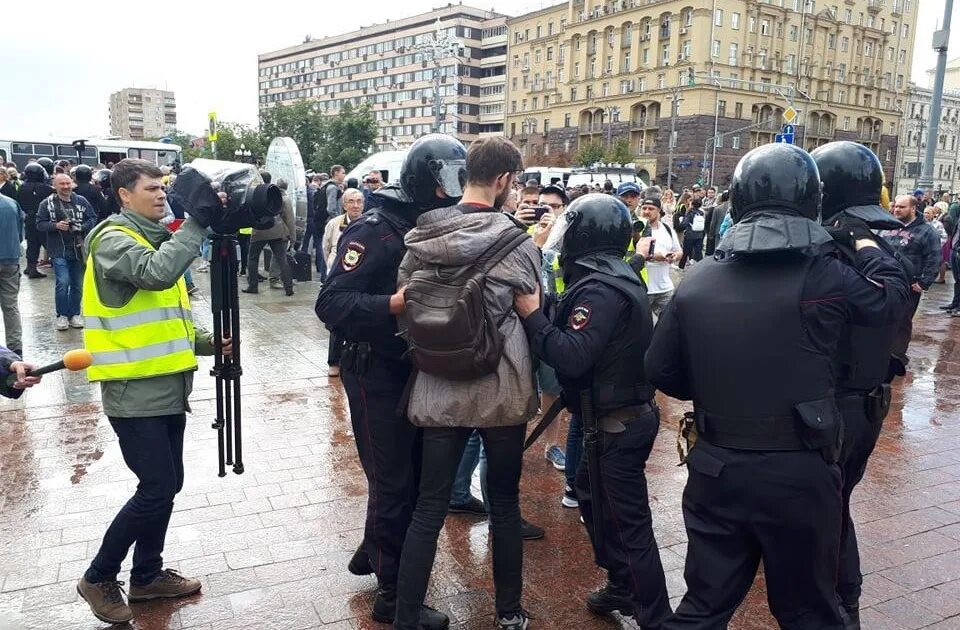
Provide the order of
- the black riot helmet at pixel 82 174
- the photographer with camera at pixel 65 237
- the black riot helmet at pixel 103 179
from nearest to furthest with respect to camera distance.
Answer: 1. the photographer with camera at pixel 65 237
2. the black riot helmet at pixel 82 174
3. the black riot helmet at pixel 103 179

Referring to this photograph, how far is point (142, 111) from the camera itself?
18000 cm

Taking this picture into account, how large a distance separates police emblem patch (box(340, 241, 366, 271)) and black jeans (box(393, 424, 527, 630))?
0.72 metres

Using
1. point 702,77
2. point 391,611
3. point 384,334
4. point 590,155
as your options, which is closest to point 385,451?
point 384,334

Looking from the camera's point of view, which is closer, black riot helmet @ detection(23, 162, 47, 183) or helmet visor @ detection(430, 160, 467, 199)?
helmet visor @ detection(430, 160, 467, 199)

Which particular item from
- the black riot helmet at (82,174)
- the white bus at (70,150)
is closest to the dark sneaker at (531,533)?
the black riot helmet at (82,174)

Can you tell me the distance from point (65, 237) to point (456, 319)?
26.6 feet

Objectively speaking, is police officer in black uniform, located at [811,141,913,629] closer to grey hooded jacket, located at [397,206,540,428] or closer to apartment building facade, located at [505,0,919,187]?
grey hooded jacket, located at [397,206,540,428]

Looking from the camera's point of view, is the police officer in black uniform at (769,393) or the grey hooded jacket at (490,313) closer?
the police officer in black uniform at (769,393)

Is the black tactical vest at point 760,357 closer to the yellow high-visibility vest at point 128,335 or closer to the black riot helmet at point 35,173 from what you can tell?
the yellow high-visibility vest at point 128,335

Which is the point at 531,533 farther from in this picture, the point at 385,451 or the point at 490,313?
the point at 490,313

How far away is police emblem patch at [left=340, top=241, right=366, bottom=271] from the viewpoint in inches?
121

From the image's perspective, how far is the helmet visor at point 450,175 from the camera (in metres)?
3.07

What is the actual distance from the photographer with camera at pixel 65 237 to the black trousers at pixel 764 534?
8.80 m

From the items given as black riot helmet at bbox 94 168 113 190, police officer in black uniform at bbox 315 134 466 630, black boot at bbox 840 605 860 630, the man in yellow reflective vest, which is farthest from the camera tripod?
black riot helmet at bbox 94 168 113 190
